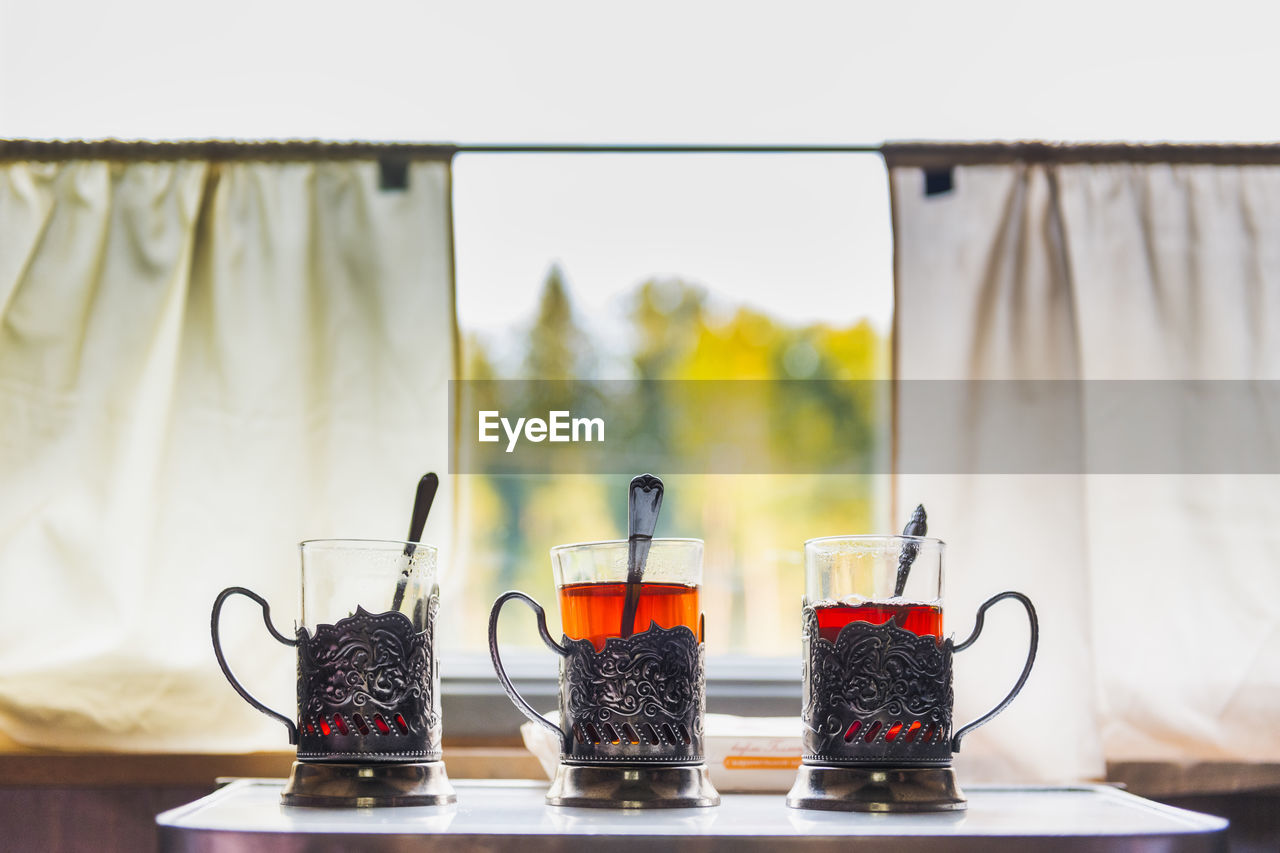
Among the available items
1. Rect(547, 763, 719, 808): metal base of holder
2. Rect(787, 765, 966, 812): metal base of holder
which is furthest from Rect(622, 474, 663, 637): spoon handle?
Rect(787, 765, 966, 812): metal base of holder

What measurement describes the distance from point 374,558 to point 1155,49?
130cm

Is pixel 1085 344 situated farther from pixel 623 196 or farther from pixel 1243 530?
pixel 623 196

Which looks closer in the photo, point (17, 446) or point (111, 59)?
point (17, 446)

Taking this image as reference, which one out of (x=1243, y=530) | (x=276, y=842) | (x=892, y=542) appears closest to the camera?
(x=276, y=842)

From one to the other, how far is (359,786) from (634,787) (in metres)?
0.26

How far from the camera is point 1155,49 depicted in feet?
5.55

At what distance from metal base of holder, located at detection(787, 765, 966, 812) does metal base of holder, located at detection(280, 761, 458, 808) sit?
0.36 m

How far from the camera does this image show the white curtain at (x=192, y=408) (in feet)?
4.90

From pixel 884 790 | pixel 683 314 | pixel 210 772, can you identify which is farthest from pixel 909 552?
pixel 210 772

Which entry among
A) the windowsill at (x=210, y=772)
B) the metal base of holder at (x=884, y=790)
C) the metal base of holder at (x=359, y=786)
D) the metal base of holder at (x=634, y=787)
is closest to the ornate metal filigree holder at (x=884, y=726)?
the metal base of holder at (x=884, y=790)

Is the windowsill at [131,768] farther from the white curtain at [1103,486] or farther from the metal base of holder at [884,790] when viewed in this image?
the white curtain at [1103,486]

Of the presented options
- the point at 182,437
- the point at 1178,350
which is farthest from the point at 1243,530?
the point at 182,437

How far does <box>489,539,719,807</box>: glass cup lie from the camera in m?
1.09

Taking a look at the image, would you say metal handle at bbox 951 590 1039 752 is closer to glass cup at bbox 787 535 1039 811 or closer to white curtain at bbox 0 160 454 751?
glass cup at bbox 787 535 1039 811
